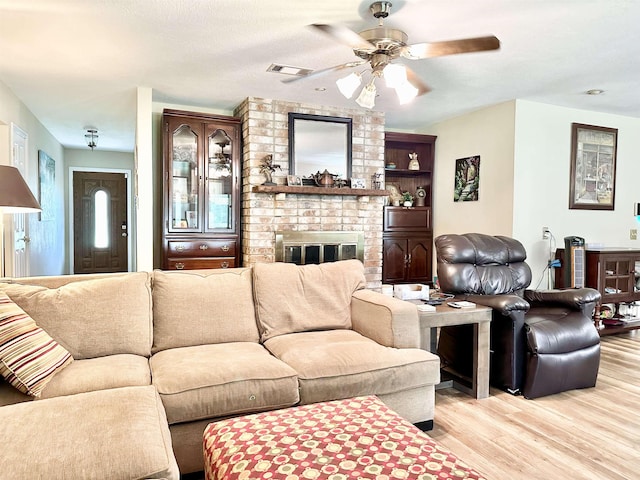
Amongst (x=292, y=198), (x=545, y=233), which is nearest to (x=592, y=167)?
(x=545, y=233)

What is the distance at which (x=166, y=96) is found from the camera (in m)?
4.80

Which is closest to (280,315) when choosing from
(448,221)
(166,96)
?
(166,96)

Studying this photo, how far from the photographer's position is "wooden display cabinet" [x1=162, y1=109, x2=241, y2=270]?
483 cm

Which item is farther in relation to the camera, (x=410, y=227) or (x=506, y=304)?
(x=410, y=227)

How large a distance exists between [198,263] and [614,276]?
4463 millimetres

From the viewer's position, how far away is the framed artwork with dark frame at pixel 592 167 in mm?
5168

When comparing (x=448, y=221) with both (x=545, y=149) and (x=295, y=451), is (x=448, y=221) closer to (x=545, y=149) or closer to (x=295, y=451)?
(x=545, y=149)

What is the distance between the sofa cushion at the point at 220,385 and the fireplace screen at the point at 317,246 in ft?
9.44

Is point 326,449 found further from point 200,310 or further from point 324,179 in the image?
point 324,179

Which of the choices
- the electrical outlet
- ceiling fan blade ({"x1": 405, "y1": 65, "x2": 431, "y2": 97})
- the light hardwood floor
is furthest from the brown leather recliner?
the electrical outlet

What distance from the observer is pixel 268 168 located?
4902 millimetres

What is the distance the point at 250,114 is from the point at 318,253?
1738 mm

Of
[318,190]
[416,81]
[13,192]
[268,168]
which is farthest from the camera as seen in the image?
[318,190]

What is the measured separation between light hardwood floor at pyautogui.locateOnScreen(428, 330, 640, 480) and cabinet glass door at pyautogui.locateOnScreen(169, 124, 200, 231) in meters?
3.27
